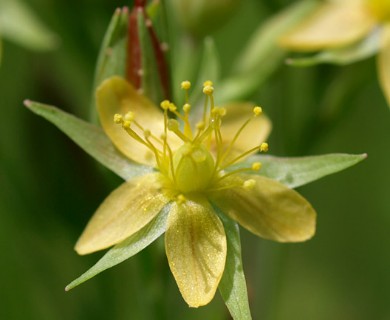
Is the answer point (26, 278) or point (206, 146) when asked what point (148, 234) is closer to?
point (206, 146)

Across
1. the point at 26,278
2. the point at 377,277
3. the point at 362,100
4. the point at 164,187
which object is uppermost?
the point at 164,187

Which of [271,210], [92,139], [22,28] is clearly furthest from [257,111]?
[22,28]

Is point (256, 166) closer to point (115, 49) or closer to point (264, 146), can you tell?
point (264, 146)

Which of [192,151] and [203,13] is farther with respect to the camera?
[203,13]

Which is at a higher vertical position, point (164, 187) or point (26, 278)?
point (164, 187)

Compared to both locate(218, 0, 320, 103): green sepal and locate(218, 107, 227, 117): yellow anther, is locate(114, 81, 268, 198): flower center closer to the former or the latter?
locate(218, 107, 227, 117): yellow anther

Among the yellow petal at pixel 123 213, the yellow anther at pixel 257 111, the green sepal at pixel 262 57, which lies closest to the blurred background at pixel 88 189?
the green sepal at pixel 262 57

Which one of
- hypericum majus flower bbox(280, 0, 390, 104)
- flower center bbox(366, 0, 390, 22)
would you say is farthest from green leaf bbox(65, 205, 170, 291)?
flower center bbox(366, 0, 390, 22)

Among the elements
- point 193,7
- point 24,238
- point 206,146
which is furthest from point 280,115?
point 24,238
